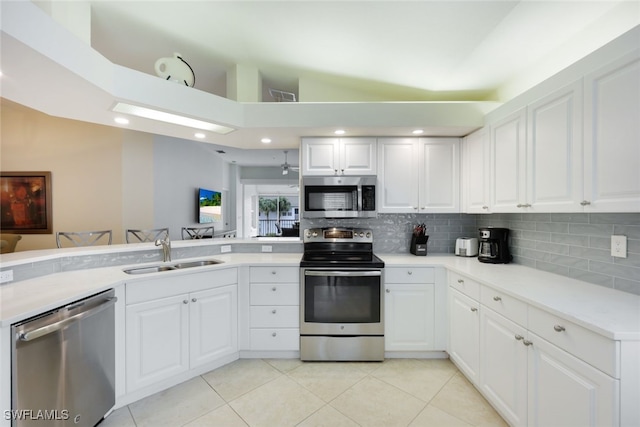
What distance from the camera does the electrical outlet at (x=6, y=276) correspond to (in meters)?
1.64

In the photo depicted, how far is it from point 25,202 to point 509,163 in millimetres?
6118

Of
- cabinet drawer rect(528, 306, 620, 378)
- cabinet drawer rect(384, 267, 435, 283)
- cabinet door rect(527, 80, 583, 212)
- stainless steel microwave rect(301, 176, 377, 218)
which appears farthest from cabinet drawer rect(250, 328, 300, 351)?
cabinet door rect(527, 80, 583, 212)

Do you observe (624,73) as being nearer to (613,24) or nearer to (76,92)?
(613,24)

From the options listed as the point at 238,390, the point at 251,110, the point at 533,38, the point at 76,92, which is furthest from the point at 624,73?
the point at 76,92

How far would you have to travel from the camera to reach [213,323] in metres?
2.26

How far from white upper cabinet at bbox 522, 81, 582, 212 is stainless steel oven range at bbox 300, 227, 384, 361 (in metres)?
1.32

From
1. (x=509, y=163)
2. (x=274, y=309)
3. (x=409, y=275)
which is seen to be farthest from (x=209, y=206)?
(x=509, y=163)

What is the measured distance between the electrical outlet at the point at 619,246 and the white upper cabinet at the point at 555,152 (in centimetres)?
34

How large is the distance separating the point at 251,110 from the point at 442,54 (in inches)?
70.7


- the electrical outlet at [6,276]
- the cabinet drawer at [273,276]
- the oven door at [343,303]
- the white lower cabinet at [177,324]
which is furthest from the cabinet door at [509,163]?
the electrical outlet at [6,276]

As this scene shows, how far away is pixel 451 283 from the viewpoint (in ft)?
7.57

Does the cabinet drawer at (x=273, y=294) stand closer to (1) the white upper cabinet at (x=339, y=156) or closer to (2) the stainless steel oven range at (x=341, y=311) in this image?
(2) the stainless steel oven range at (x=341, y=311)

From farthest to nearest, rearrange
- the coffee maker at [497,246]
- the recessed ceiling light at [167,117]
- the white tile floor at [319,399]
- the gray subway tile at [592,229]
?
the coffee maker at [497,246]
the recessed ceiling light at [167,117]
the white tile floor at [319,399]
the gray subway tile at [592,229]

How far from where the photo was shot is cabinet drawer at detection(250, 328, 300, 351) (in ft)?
7.99
